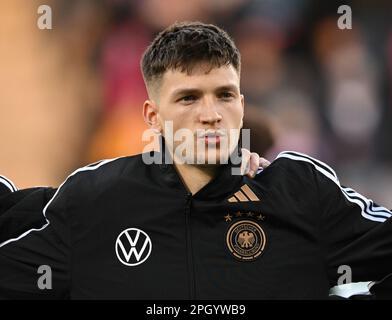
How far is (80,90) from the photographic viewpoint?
3311mm

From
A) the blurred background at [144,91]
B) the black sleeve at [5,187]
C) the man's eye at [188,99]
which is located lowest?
the black sleeve at [5,187]

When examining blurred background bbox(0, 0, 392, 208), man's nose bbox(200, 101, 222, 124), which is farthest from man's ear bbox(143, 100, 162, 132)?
blurred background bbox(0, 0, 392, 208)

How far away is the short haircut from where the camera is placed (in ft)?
4.65

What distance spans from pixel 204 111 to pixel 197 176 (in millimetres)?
170

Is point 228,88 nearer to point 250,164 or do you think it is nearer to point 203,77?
point 203,77

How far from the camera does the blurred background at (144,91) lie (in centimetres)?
316

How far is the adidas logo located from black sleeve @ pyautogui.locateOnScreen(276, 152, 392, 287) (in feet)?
0.47

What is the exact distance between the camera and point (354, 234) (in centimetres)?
137

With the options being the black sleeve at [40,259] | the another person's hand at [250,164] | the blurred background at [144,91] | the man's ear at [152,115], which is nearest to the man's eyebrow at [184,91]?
the man's ear at [152,115]

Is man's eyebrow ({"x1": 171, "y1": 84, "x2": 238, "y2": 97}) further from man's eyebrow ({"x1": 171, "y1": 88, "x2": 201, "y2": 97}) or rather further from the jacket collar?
the jacket collar

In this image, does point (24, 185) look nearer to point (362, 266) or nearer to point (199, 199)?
point (199, 199)

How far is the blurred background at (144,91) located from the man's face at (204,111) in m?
1.68

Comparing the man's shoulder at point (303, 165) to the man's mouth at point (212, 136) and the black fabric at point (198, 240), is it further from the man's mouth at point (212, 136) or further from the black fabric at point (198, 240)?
the man's mouth at point (212, 136)

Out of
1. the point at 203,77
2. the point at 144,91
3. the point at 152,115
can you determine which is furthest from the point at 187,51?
the point at 144,91
